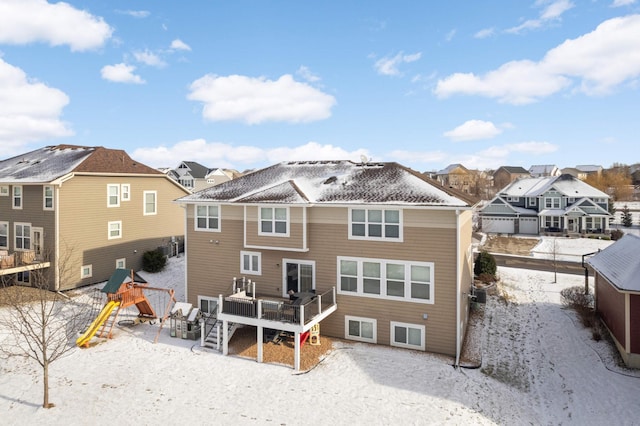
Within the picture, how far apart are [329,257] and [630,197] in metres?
97.0

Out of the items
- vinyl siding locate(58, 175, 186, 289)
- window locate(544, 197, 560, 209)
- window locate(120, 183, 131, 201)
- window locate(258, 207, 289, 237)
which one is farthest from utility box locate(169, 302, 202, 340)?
window locate(544, 197, 560, 209)

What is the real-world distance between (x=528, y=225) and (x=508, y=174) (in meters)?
61.8

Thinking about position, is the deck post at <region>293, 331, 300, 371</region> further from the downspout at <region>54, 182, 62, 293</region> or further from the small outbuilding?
the downspout at <region>54, 182, 62, 293</region>

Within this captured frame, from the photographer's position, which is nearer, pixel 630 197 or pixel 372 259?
pixel 372 259

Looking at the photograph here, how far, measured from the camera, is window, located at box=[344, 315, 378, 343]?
17656mm

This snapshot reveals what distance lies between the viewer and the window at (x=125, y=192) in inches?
1097

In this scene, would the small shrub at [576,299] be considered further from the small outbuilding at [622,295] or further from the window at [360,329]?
the window at [360,329]

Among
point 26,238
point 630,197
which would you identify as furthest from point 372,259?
point 630,197

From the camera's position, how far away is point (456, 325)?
53.2 ft

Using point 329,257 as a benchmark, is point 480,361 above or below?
below

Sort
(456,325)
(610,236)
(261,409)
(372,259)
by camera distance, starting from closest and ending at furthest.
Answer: (261,409)
(456,325)
(372,259)
(610,236)

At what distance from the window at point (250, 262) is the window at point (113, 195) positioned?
12747mm

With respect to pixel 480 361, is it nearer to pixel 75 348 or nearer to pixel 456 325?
pixel 456 325

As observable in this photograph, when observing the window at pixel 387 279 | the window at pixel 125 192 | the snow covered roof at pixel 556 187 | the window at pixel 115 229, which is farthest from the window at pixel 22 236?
the snow covered roof at pixel 556 187
